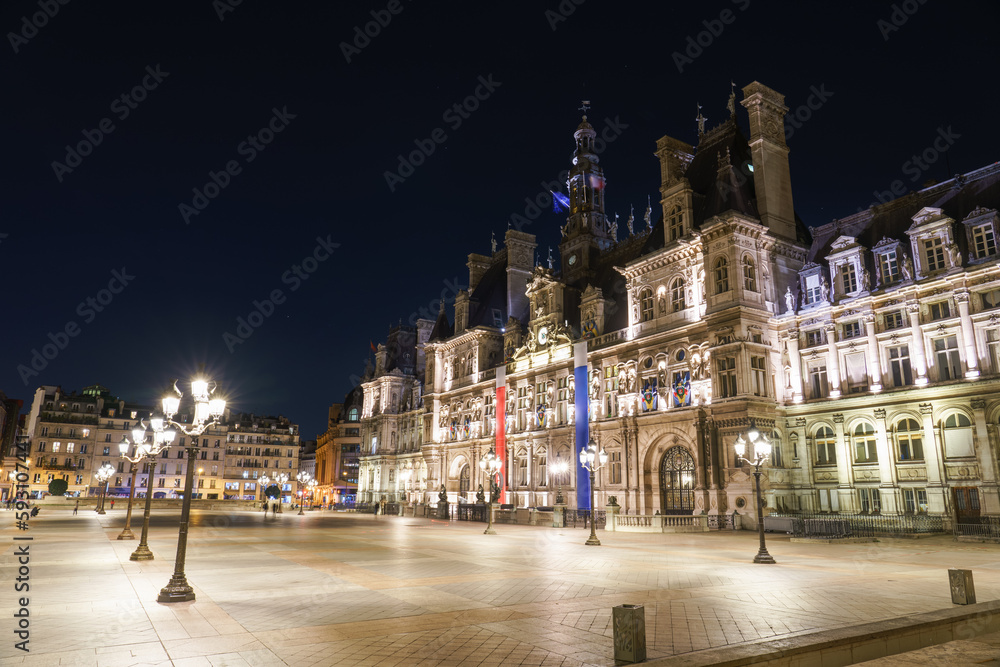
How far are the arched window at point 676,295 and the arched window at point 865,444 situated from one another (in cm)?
1199

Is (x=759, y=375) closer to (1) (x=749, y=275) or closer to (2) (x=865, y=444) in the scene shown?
(1) (x=749, y=275)

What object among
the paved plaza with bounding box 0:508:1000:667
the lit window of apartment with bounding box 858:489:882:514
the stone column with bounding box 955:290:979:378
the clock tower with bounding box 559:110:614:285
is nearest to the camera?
the paved plaza with bounding box 0:508:1000:667

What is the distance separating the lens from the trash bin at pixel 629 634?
23.8ft

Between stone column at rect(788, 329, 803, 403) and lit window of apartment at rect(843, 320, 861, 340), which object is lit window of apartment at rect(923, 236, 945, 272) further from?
stone column at rect(788, 329, 803, 403)

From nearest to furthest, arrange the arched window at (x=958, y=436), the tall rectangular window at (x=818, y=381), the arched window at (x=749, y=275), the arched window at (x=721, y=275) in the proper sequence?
the arched window at (x=958, y=436) < the tall rectangular window at (x=818, y=381) < the arched window at (x=749, y=275) < the arched window at (x=721, y=275)

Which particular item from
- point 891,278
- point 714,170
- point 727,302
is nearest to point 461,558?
point 727,302

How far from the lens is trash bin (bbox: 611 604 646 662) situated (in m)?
7.26

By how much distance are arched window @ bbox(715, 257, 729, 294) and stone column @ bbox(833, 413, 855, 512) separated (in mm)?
8860

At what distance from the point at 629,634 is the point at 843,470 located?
3051 centimetres

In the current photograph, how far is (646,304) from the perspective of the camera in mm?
43531

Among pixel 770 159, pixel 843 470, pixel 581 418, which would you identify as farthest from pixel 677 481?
pixel 770 159

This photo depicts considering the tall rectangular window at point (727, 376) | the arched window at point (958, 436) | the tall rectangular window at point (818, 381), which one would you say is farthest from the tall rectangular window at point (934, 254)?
the tall rectangular window at point (727, 376)

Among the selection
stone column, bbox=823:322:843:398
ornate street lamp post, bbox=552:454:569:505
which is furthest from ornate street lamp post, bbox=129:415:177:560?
ornate street lamp post, bbox=552:454:569:505

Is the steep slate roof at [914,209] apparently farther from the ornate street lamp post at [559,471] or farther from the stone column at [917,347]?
the ornate street lamp post at [559,471]
